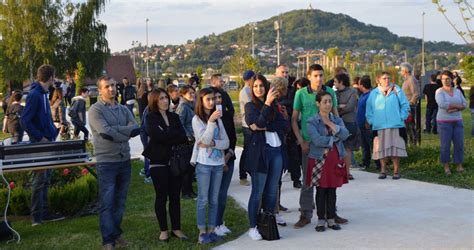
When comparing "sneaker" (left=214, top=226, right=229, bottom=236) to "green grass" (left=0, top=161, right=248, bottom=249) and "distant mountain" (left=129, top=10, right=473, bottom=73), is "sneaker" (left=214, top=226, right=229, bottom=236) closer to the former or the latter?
"green grass" (left=0, top=161, right=248, bottom=249)

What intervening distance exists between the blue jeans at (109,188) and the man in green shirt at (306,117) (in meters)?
2.18

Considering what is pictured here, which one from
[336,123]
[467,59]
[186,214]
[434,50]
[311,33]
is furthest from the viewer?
[311,33]

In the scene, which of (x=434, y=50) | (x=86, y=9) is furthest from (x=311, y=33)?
(x=86, y=9)

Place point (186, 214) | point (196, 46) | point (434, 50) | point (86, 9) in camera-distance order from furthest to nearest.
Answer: point (196, 46), point (434, 50), point (86, 9), point (186, 214)

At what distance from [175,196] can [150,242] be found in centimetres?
59

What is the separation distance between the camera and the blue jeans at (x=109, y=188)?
6414 mm

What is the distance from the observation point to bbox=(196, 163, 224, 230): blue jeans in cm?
666

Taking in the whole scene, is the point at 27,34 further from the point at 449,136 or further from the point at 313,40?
the point at 313,40

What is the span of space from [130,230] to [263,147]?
6.68ft

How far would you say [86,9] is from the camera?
161 feet

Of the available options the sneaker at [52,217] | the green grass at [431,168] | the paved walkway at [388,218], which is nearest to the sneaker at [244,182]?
the paved walkway at [388,218]

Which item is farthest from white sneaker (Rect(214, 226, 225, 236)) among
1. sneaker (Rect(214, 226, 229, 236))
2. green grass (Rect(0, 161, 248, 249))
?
green grass (Rect(0, 161, 248, 249))

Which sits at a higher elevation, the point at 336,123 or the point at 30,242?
the point at 336,123

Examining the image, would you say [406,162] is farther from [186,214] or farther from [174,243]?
[174,243]
